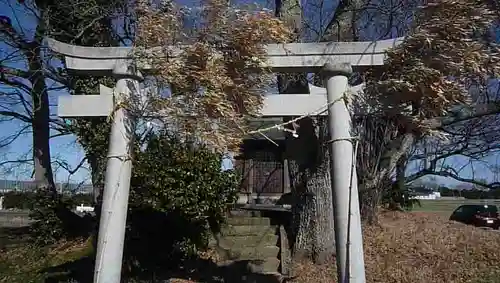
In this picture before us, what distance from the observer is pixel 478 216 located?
900 inches

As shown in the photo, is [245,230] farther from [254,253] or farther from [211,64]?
[211,64]

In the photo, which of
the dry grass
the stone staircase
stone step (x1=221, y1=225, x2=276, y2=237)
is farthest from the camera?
stone step (x1=221, y1=225, x2=276, y2=237)

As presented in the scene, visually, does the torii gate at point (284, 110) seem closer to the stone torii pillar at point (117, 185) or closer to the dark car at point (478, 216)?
the stone torii pillar at point (117, 185)

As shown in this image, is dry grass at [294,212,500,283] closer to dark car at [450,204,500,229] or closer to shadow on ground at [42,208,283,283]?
shadow on ground at [42,208,283,283]

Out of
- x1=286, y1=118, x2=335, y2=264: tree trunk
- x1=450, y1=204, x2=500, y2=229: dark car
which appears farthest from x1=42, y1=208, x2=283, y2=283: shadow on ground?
x1=450, y1=204, x2=500, y2=229: dark car

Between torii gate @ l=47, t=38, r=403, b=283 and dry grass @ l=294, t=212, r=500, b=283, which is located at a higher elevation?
torii gate @ l=47, t=38, r=403, b=283

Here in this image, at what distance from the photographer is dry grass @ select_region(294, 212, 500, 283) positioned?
870cm

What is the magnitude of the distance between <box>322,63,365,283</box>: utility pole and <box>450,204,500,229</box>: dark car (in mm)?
19508

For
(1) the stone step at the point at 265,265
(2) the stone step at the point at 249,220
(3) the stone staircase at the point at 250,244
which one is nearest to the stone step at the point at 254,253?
(3) the stone staircase at the point at 250,244

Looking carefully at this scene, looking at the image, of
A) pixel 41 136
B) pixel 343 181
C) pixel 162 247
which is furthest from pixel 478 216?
pixel 343 181

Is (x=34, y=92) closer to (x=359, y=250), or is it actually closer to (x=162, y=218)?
(x=162, y=218)

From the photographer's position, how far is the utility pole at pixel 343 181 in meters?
4.68

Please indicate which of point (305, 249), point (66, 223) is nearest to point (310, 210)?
point (305, 249)

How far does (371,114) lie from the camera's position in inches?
207
